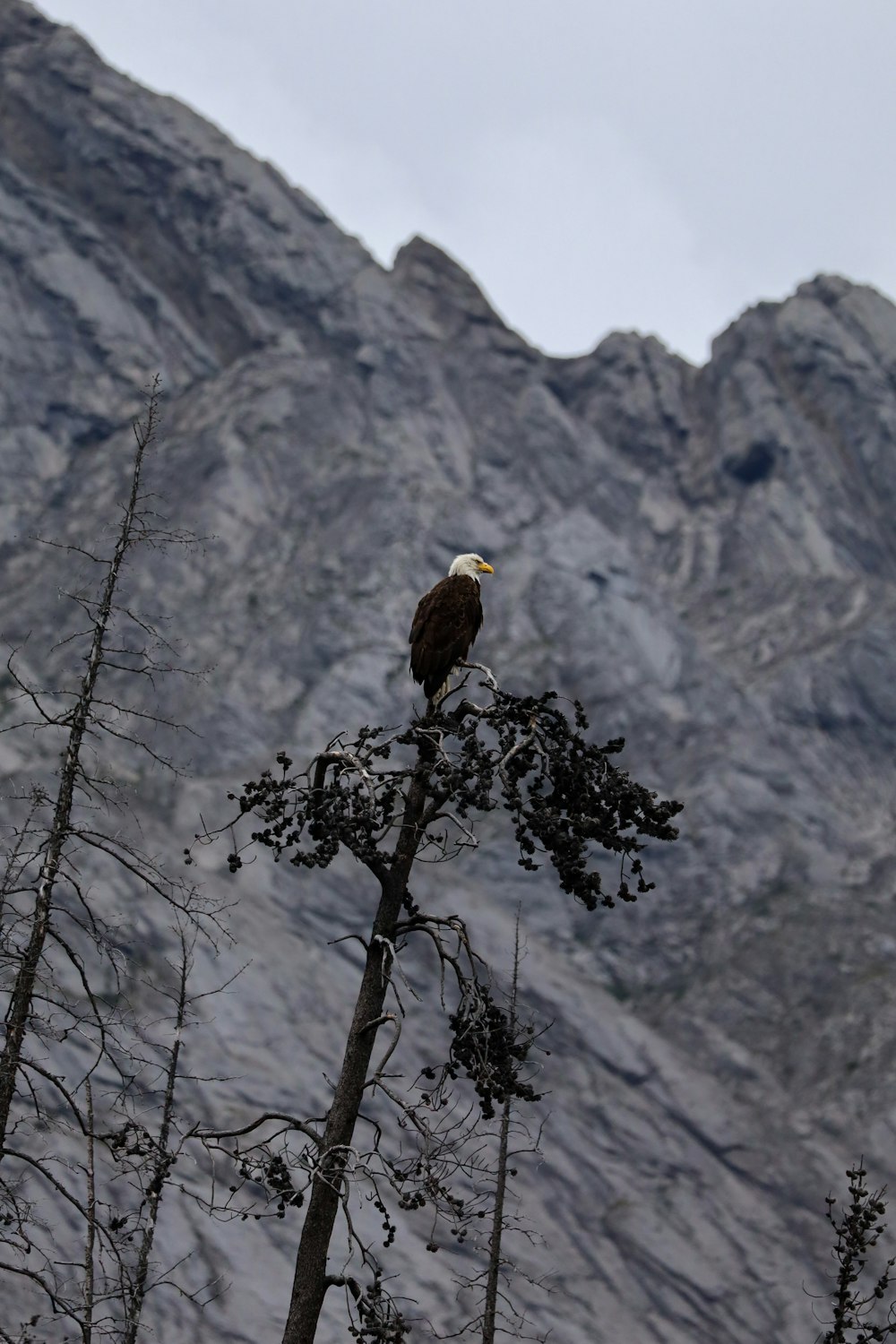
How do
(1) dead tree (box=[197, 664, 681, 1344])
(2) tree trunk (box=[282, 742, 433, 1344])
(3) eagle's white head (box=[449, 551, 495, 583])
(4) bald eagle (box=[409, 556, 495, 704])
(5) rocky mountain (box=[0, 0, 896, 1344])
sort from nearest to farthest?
(1) dead tree (box=[197, 664, 681, 1344]) < (2) tree trunk (box=[282, 742, 433, 1344]) < (4) bald eagle (box=[409, 556, 495, 704]) < (3) eagle's white head (box=[449, 551, 495, 583]) < (5) rocky mountain (box=[0, 0, 896, 1344])

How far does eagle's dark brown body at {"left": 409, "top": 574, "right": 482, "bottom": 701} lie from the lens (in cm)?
1148

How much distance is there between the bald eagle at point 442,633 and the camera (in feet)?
37.7

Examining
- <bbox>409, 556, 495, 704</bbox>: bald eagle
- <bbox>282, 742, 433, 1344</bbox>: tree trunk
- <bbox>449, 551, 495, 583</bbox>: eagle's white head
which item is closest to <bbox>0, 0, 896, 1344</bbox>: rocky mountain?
<bbox>449, 551, 495, 583</bbox>: eagle's white head

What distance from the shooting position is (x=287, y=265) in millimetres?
145625

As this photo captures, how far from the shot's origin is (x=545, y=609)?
4751 inches

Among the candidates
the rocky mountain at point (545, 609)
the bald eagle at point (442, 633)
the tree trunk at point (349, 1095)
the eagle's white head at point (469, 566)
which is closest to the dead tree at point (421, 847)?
the tree trunk at point (349, 1095)

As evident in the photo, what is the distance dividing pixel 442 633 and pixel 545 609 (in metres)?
110

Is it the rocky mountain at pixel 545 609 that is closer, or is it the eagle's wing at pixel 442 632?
the eagle's wing at pixel 442 632

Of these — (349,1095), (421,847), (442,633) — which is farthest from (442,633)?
(349,1095)

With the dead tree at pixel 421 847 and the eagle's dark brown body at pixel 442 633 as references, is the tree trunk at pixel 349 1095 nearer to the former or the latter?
the dead tree at pixel 421 847

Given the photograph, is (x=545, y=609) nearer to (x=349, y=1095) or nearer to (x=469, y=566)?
(x=469, y=566)

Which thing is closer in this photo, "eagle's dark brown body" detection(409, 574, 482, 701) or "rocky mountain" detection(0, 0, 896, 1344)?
"eagle's dark brown body" detection(409, 574, 482, 701)

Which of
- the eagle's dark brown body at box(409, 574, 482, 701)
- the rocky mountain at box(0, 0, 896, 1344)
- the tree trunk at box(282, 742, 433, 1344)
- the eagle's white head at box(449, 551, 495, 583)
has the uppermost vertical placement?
the rocky mountain at box(0, 0, 896, 1344)

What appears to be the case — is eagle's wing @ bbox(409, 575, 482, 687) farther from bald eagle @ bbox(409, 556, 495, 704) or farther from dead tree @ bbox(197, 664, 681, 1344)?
dead tree @ bbox(197, 664, 681, 1344)
